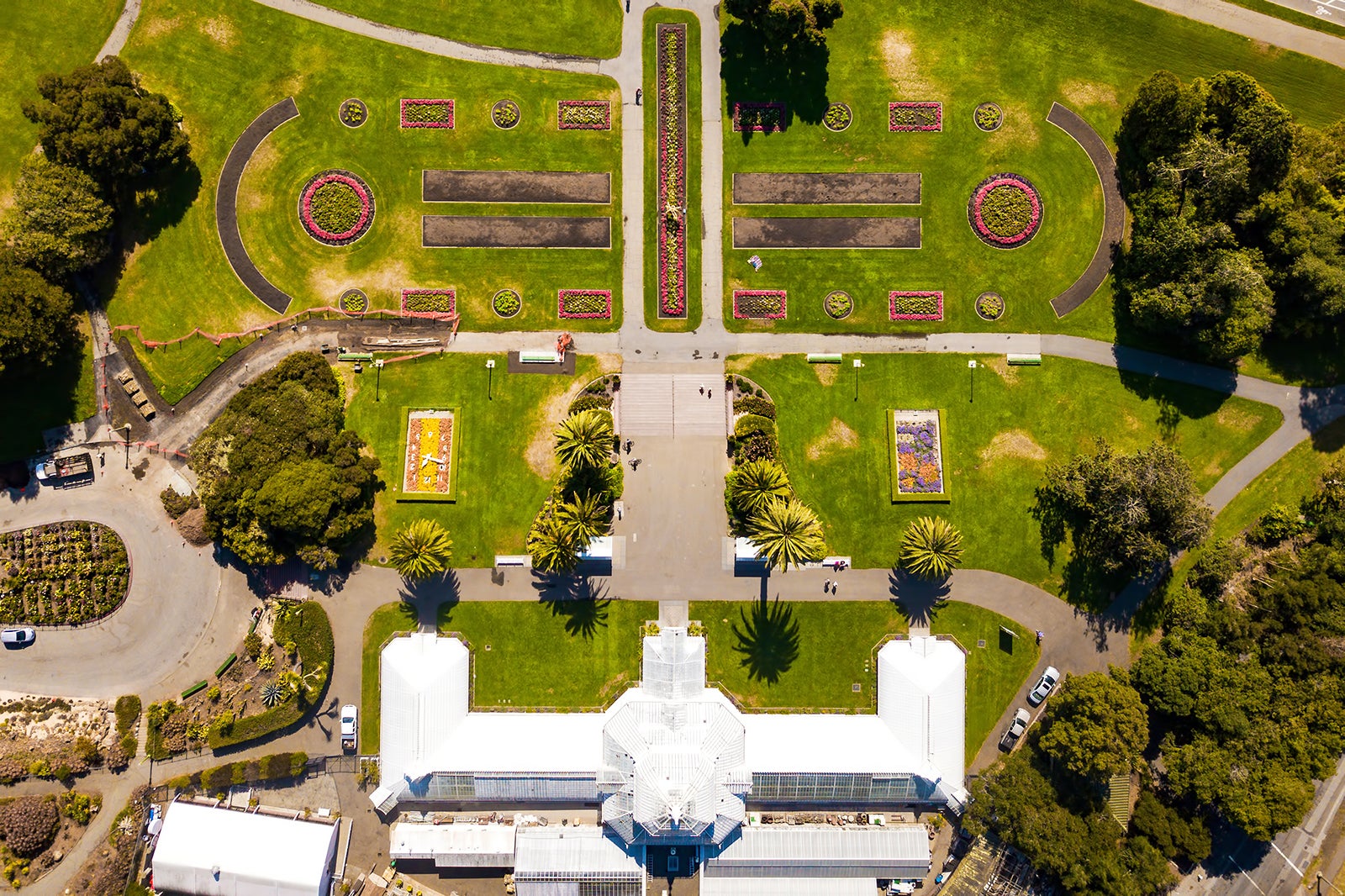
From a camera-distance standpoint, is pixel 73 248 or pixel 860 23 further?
pixel 860 23

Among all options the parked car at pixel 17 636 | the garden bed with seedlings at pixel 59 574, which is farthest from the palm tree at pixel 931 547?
the parked car at pixel 17 636

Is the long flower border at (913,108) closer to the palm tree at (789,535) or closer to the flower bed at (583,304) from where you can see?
the flower bed at (583,304)

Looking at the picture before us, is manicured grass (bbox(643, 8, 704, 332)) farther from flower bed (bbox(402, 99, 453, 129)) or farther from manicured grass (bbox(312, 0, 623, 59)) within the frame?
flower bed (bbox(402, 99, 453, 129))

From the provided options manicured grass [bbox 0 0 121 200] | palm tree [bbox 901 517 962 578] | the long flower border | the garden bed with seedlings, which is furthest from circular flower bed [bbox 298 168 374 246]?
palm tree [bbox 901 517 962 578]

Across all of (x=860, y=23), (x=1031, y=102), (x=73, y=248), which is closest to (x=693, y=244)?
(x=860, y=23)

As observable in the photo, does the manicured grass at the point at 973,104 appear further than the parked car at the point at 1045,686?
Yes

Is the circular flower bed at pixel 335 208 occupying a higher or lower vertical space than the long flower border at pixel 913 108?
lower

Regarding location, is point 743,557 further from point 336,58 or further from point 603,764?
point 336,58
